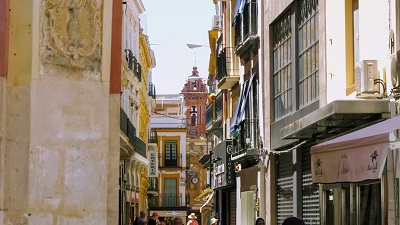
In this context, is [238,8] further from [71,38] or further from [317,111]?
[71,38]

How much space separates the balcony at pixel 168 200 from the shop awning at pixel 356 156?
3078 inches

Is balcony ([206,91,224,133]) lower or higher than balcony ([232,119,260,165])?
higher

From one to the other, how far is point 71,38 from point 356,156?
416 centimetres

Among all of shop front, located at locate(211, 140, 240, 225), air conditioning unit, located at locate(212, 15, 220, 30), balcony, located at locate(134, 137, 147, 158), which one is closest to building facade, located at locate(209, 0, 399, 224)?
shop front, located at locate(211, 140, 240, 225)

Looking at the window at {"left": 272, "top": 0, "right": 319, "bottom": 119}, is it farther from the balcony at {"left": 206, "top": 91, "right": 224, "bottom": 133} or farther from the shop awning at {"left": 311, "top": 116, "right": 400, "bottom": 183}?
the balcony at {"left": 206, "top": 91, "right": 224, "bottom": 133}

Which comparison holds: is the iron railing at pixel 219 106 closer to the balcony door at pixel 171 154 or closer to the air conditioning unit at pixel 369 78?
the air conditioning unit at pixel 369 78

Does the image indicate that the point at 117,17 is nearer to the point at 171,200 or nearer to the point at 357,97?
the point at 357,97

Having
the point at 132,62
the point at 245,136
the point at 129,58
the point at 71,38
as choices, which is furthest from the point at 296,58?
the point at 132,62

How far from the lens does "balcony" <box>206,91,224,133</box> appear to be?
35.4 meters

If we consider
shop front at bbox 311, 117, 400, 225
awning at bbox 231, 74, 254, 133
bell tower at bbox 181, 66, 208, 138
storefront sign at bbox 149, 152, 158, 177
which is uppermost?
bell tower at bbox 181, 66, 208, 138

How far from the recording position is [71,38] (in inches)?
284

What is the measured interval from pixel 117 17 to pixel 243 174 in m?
19.8

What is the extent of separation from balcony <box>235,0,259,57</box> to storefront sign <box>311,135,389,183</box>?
1092 cm

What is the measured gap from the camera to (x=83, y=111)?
7.21m
